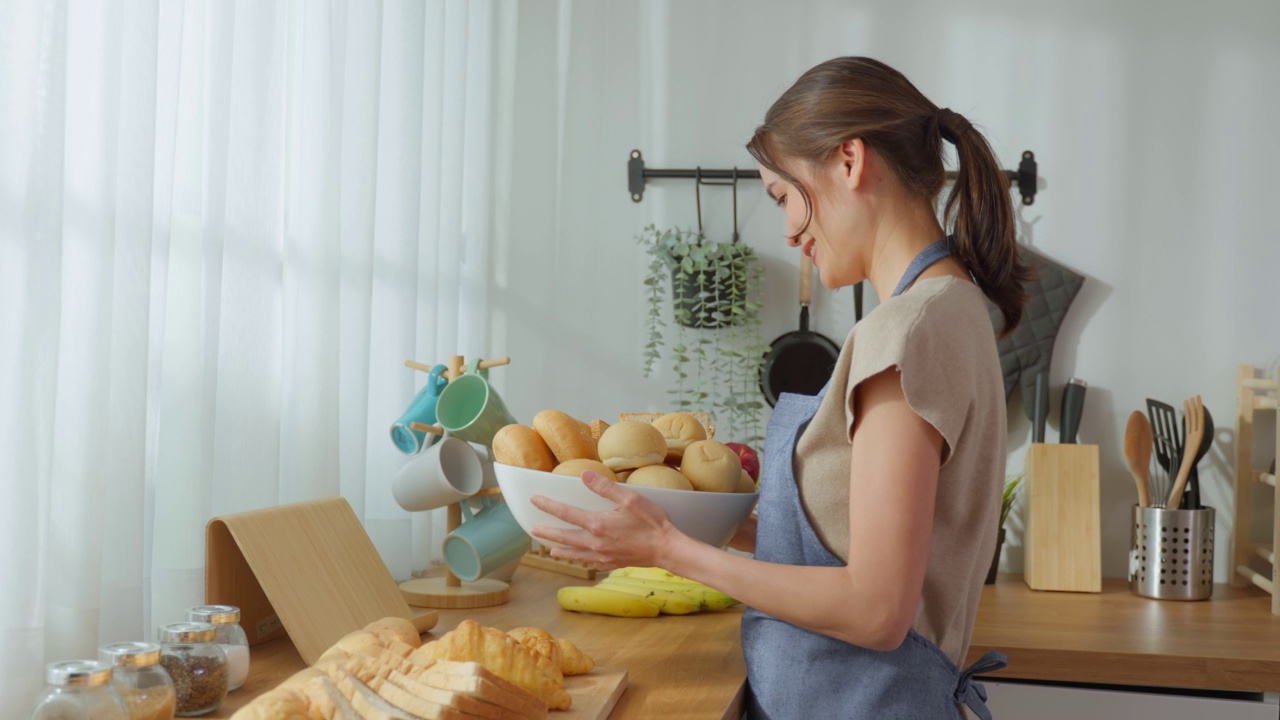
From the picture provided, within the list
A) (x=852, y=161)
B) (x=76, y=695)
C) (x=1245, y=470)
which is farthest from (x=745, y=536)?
(x=1245, y=470)

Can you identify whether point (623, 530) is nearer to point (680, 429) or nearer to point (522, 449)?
point (522, 449)

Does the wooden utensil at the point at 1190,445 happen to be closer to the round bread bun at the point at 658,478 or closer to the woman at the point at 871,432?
the woman at the point at 871,432

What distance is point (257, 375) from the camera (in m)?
1.31

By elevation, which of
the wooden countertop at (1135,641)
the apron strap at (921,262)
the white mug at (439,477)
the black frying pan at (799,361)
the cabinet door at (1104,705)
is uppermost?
the apron strap at (921,262)

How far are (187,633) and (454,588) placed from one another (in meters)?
0.63

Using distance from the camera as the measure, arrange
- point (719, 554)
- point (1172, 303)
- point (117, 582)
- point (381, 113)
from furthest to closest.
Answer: point (1172, 303) → point (381, 113) → point (117, 582) → point (719, 554)

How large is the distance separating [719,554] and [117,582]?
59cm

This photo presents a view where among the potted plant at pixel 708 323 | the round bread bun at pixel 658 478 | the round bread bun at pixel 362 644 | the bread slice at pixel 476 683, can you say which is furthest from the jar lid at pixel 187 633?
the potted plant at pixel 708 323

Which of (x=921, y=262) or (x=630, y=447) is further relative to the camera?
(x=630, y=447)

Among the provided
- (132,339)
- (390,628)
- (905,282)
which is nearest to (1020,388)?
(905,282)

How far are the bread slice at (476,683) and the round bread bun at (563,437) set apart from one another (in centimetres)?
41

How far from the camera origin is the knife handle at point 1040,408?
2.00m

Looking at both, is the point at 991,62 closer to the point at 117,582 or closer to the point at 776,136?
the point at 776,136

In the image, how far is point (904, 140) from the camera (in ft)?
3.22
